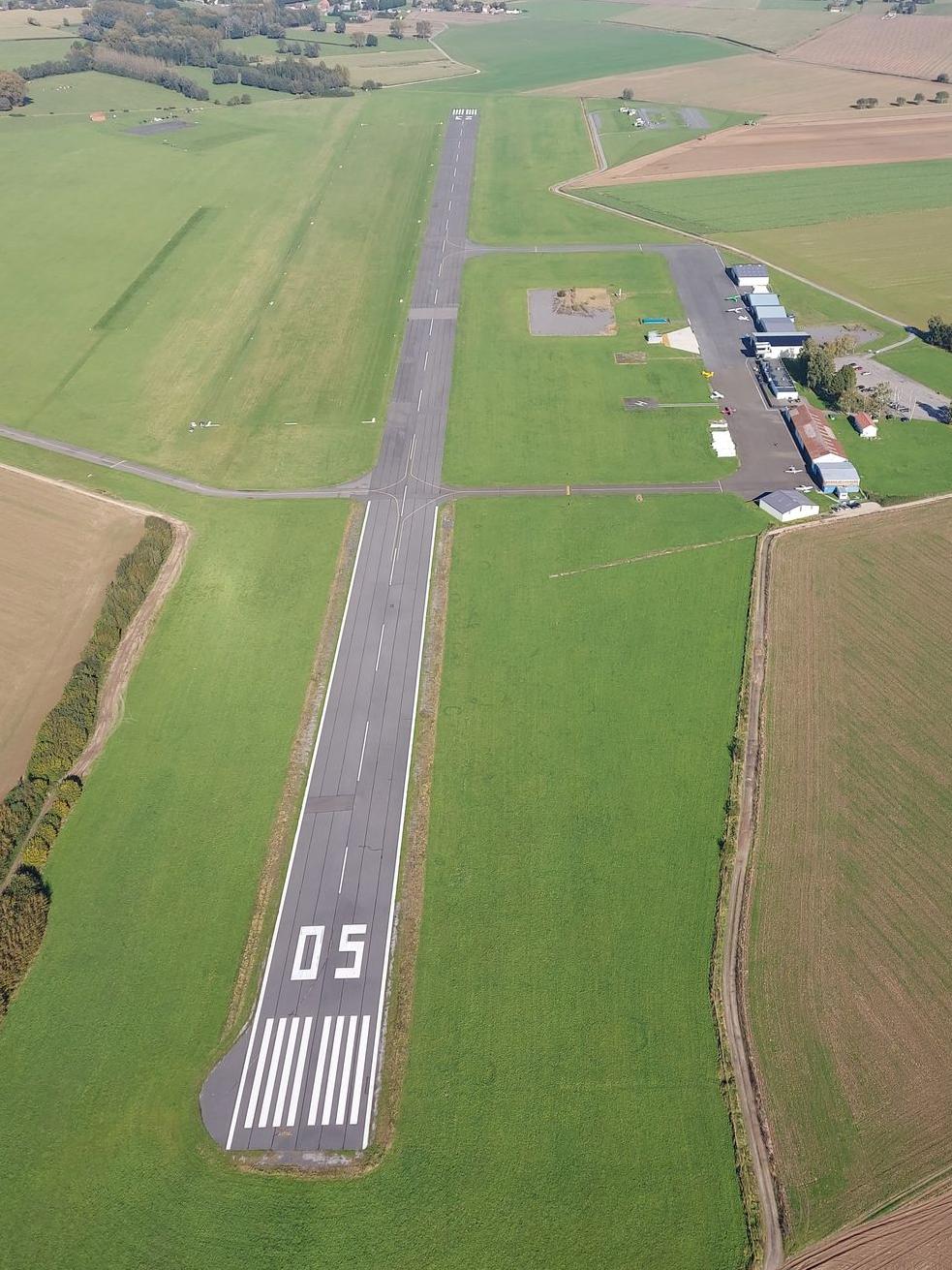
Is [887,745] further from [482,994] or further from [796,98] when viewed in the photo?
[796,98]

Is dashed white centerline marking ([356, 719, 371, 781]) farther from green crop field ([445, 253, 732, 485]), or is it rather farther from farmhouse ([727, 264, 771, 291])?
farmhouse ([727, 264, 771, 291])

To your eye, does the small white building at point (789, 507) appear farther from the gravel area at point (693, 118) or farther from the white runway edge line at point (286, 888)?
the gravel area at point (693, 118)

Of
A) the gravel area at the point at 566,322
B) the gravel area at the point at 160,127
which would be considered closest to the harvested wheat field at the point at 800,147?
the gravel area at the point at 566,322

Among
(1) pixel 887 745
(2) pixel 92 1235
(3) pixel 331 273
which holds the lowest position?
(2) pixel 92 1235

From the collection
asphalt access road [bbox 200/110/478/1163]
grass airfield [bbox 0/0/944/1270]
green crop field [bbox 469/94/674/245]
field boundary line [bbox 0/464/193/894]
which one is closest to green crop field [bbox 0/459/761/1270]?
grass airfield [bbox 0/0/944/1270]

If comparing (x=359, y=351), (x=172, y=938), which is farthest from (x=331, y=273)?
(x=172, y=938)

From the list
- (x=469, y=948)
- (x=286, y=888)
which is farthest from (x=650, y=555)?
(x=286, y=888)
